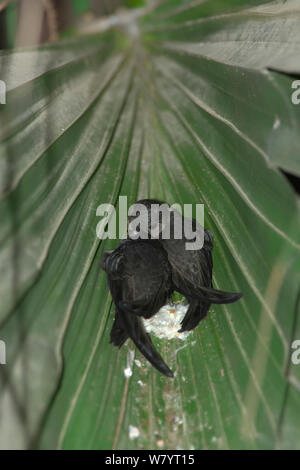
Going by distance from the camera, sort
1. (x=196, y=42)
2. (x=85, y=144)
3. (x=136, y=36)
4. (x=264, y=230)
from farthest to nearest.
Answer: (x=136, y=36) → (x=196, y=42) → (x=85, y=144) → (x=264, y=230)

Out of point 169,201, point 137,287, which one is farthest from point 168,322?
point 169,201

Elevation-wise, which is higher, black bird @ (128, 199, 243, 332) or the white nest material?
black bird @ (128, 199, 243, 332)

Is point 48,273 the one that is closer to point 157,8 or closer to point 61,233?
point 61,233

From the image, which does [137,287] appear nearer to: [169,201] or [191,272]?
[191,272]

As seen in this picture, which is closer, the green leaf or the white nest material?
the green leaf
